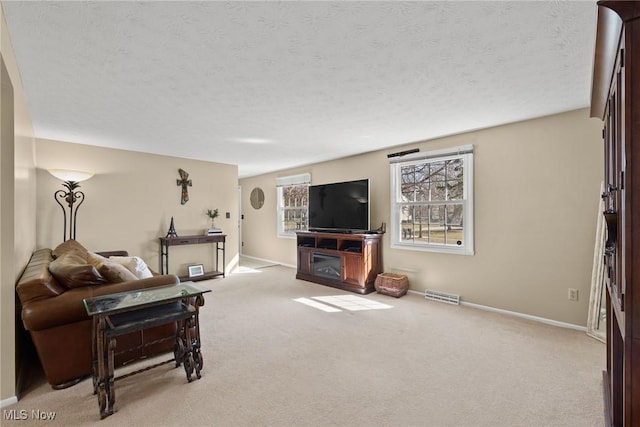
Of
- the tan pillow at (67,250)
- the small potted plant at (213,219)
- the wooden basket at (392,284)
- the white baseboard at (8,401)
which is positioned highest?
the small potted plant at (213,219)

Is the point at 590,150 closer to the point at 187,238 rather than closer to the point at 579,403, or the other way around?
the point at 579,403

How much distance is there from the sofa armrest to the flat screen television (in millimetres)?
3254

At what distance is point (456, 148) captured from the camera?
12.5 ft

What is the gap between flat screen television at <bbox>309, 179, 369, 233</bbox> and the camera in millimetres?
4637

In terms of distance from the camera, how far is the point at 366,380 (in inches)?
82.7

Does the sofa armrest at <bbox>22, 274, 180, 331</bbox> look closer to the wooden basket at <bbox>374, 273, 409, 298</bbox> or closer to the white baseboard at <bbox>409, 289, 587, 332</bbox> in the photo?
the wooden basket at <bbox>374, 273, 409, 298</bbox>

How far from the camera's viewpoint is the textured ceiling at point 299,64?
1.57m

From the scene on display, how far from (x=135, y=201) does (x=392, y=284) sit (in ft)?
14.0

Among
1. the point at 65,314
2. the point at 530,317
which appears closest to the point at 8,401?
the point at 65,314

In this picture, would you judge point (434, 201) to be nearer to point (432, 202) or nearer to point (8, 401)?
point (432, 202)

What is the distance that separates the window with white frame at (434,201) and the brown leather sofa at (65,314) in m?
3.43

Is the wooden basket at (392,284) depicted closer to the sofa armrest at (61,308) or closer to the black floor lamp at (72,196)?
the sofa armrest at (61,308)

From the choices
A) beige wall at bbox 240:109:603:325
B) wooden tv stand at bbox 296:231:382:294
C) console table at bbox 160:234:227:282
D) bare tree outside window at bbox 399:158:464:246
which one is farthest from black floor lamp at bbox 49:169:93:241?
beige wall at bbox 240:109:603:325

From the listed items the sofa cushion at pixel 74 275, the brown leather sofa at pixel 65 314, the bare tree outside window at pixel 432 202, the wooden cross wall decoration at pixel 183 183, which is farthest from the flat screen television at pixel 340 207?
the sofa cushion at pixel 74 275
